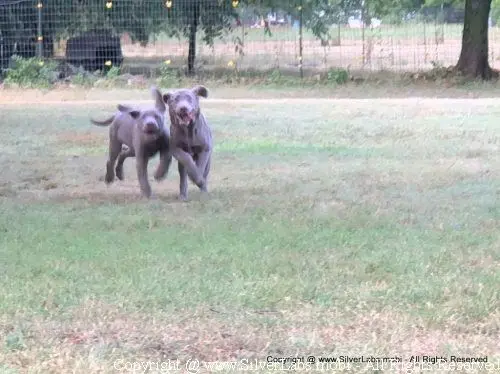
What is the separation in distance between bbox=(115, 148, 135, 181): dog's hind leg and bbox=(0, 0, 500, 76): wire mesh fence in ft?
45.6

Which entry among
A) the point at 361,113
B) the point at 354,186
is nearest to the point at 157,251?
the point at 354,186

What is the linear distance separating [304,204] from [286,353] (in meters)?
3.78

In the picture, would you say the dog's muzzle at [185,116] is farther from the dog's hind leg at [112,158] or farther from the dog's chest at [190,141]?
the dog's hind leg at [112,158]

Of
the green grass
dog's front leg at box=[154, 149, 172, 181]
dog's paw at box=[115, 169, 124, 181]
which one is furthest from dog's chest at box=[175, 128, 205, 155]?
the green grass

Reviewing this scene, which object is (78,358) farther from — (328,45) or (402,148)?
(328,45)

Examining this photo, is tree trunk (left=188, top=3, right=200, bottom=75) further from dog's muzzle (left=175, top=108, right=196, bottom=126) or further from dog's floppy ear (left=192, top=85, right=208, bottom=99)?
dog's muzzle (left=175, top=108, right=196, bottom=126)

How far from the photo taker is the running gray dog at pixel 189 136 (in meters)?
8.12

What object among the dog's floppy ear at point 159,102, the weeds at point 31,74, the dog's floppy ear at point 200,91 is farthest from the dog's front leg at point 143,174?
the weeds at point 31,74

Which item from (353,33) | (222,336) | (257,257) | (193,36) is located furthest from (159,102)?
(353,33)

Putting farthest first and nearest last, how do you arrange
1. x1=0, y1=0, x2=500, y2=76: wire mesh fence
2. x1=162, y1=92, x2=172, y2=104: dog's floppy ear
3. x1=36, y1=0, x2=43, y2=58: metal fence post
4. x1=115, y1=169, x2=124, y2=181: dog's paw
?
x1=0, y1=0, x2=500, y2=76: wire mesh fence, x1=36, y1=0, x2=43, y2=58: metal fence post, x1=115, y1=169, x2=124, y2=181: dog's paw, x1=162, y1=92, x2=172, y2=104: dog's floppy ear

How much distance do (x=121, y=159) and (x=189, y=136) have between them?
133 cm

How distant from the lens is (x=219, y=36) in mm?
24531

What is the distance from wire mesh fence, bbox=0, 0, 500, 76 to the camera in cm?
2317

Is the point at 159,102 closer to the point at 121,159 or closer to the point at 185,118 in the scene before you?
the point at 185,118
